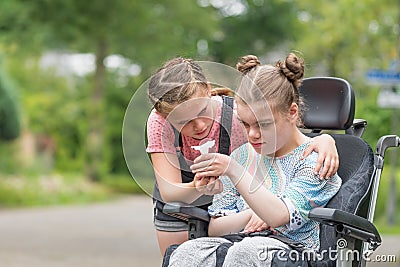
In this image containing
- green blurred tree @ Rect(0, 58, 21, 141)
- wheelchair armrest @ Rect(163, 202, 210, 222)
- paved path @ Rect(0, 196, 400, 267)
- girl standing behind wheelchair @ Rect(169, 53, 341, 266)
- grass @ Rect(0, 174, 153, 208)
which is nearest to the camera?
girl standing behind wheelchair @ Rect(169, 53, 341, 266)

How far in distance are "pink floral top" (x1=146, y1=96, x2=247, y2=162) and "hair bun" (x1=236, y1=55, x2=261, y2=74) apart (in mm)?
165

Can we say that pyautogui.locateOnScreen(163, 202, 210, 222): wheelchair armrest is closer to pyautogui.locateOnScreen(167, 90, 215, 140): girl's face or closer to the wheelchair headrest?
pyautogui.locateOnScreen(167, 90, 215, 140): girl's face

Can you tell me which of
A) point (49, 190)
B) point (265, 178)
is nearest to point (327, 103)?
point (265, 178)

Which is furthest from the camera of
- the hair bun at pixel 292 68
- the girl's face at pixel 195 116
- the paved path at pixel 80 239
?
the paved path at pixel 80 239

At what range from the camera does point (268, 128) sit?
3.49 metres

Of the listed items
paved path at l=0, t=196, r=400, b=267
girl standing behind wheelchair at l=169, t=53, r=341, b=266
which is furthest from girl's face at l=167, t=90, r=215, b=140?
paved path at l=0, t=196, r=400, b=267

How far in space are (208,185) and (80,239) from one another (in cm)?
719

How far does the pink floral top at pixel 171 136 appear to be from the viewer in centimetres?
369

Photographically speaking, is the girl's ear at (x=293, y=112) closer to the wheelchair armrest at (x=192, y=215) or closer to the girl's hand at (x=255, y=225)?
the girl's hand at (x=255, y=225)

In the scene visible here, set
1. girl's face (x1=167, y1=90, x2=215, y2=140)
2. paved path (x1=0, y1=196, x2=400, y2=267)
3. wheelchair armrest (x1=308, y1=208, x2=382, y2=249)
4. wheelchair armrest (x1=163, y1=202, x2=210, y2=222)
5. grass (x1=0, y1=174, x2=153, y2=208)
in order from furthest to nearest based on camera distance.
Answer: grass (x1=0, y1=174, x2=153, y2=208), paved path (x1=0, y1=196, x2=400, y2=267), wheelchair armrest (x1=163, y1=202, x2=210, y2=222), girl's face (x1=167, y1=90, x2=215, y2=140), wheelchair armrest (x1=308, y1=208, x2=382, y2=249)

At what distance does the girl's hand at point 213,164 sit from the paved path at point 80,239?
4.86 metres

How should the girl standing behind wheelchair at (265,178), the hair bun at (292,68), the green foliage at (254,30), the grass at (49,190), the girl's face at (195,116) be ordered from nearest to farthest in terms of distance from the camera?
1. the girl standing behind wheelchair at (265,178)
2. the girl's face at (195,116)
3. the hair bun at (292,68)
4. the grass at (49,190)
5. the green foliage at (254,30)

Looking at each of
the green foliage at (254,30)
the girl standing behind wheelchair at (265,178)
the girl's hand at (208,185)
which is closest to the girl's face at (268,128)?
the girl standing behind wheelchair at (265,178)

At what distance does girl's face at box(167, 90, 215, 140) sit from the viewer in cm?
354
